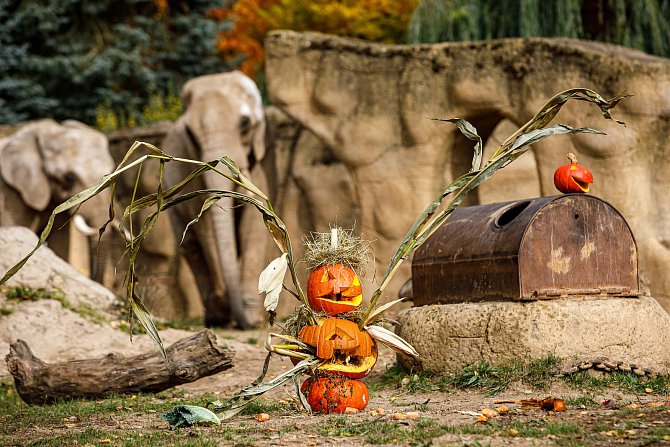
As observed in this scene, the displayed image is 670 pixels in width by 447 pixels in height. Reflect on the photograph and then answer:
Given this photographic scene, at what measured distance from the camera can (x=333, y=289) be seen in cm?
688

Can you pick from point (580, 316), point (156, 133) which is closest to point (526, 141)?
point (580, 316)

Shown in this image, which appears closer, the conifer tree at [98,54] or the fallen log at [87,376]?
the fallen log at [87,376]

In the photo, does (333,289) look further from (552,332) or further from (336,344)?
(552,332)

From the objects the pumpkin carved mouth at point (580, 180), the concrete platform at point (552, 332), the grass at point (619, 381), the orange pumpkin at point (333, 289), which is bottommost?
the grass at point (619, 381)

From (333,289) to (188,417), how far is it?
120cm

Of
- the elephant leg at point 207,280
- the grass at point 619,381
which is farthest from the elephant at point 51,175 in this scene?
the grass at point 619,381

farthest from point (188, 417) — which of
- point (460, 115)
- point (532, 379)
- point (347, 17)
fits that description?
point (347, 17)

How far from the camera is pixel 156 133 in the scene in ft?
60.5

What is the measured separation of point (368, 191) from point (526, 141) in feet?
25.8

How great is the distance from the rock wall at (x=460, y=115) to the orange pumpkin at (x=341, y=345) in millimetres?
6556

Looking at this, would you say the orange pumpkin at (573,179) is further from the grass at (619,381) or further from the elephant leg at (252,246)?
the elephant leg at (252,246)

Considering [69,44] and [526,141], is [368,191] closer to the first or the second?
[526,141]

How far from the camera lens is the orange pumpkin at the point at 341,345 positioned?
22.2 ft

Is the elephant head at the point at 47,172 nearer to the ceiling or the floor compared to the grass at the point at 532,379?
nearer to the ceiling
